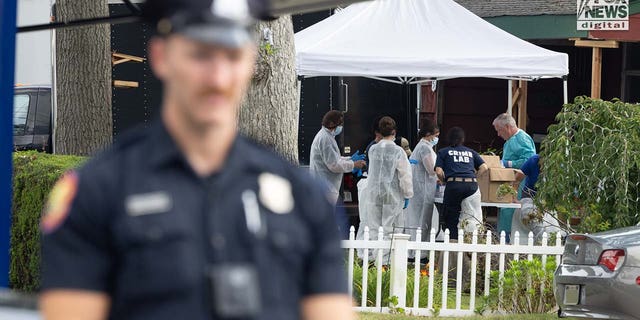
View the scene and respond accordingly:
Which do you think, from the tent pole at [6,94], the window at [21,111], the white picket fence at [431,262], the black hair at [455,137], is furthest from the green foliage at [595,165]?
the window at [21,111]

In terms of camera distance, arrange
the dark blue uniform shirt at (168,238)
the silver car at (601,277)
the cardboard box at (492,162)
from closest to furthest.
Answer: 1. the dark blue uniform shirt at (168,238)
2. the silver car at (601,277)
3. the cardboard box at (492,162)

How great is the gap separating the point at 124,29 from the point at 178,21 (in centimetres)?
1216

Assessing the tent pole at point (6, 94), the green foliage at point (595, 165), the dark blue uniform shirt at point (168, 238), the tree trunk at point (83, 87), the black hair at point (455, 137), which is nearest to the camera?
the dark blue uniform shirt at point (168, 238)

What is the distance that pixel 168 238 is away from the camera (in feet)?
7.06

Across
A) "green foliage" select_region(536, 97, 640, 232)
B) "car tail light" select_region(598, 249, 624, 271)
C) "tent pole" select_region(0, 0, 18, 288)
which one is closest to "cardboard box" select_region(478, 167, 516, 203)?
"green foliage" select_region(536, 97, 640, 232)

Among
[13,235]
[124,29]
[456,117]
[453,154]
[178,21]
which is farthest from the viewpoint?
[456,117]

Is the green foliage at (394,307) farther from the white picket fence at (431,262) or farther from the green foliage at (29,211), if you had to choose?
the green foliage at (29,211)

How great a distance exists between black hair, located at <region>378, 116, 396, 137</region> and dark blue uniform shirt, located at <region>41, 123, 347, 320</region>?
10416 millimetres

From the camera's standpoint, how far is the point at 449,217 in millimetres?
13125

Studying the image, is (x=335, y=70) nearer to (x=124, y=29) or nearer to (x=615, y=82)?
(x=124, y=29)

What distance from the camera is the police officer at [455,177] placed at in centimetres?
1300

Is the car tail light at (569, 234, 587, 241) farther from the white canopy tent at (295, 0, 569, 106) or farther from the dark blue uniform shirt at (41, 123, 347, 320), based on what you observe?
the dark blue uniform shirt at (41, 123, 347, 320)

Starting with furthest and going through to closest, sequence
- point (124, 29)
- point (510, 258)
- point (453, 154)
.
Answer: point (124, 29)
point (453, 154)
point (510, 258)

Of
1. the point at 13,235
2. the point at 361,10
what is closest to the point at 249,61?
the point at 13,235
